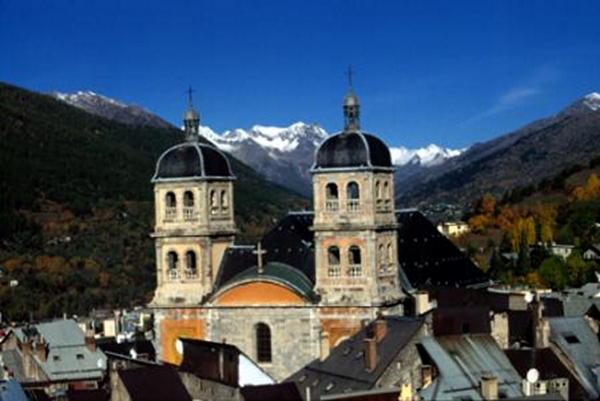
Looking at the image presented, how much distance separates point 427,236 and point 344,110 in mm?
12776

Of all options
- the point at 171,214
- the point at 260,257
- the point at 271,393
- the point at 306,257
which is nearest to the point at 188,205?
the point at 171,214

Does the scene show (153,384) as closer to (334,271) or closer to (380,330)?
(380,330)

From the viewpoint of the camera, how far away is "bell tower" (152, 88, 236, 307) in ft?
231

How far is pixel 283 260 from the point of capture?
6988 centimetres

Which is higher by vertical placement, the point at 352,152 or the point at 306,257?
the point at 352,152

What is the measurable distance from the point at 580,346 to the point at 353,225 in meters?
13.2

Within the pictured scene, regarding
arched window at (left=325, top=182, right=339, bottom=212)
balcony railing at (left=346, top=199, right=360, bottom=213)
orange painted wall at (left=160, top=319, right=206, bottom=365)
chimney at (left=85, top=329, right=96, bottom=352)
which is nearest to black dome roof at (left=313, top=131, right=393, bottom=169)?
arched window at (left=325, top=182, right=339, bottom=212)

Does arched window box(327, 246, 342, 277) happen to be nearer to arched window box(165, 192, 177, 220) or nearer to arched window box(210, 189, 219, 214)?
arched window box(210, 189, 219, 214)

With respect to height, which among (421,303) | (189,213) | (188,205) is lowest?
(421,303)

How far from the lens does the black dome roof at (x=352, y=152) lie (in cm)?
6600

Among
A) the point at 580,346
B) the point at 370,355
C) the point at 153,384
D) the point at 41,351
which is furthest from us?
the point at 41,351

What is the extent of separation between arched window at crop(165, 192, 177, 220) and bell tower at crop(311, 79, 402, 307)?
9.07 metres

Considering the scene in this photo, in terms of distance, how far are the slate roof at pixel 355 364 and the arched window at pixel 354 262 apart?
6450 millimetres

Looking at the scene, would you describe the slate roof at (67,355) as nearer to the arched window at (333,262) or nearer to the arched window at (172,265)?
the arched window at (172,265)
